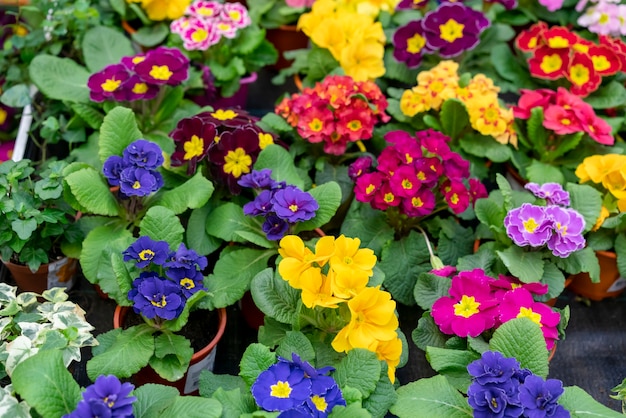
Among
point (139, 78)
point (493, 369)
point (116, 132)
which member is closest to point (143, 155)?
point (116, 132)

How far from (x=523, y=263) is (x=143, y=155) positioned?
3.59 ft

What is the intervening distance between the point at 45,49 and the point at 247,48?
73cm

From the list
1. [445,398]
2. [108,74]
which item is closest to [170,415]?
[445,398]

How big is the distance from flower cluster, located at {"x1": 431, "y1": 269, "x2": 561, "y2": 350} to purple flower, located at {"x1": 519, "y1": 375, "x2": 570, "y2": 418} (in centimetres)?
27

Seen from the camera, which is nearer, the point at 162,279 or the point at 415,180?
the point at 162,279

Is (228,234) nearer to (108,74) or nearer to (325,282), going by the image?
(325,282)

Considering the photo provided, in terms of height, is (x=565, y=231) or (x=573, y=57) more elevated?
(x=573, y=57)

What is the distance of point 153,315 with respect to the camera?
167 centimetres

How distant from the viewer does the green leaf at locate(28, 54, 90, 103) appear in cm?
231

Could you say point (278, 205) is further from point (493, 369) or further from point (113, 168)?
point (493, 369)

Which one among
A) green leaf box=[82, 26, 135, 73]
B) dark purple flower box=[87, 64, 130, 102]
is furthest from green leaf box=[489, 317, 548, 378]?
green leaf box=[82, 26, 135, 73]

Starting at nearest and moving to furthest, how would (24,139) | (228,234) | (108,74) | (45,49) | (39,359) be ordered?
(39,359)
(228,234)
(108,74)
(24,139)
(45,49)

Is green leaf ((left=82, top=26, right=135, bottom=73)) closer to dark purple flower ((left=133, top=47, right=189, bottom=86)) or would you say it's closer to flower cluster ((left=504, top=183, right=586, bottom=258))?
dark purple flower ((left=133, top=47, right=189, bottom=86))

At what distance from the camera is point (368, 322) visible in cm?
163
